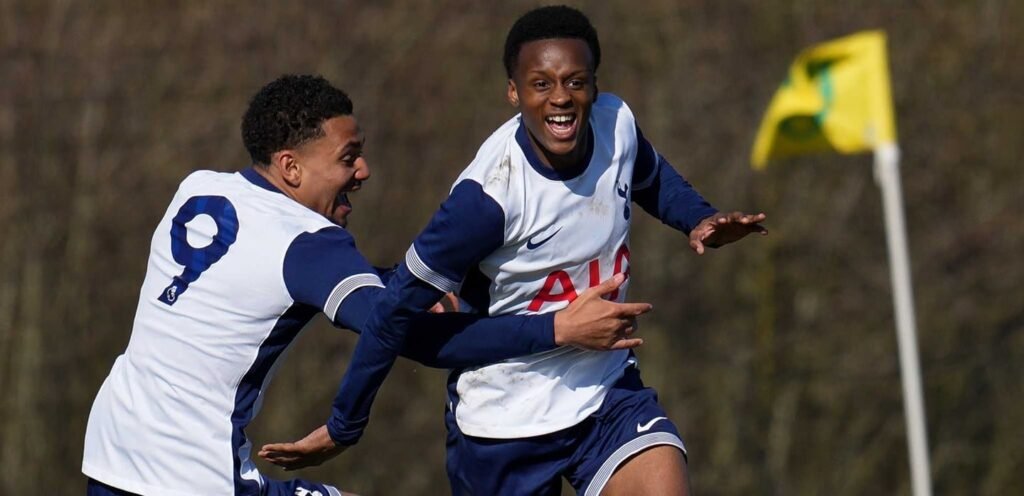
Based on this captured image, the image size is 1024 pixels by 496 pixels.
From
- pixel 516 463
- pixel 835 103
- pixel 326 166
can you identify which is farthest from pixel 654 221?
pixel 326 166

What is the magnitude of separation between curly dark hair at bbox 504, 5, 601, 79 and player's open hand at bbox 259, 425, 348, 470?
1.01 meters

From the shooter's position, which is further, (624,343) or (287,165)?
(287,165)

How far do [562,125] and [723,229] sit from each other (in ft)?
1.58

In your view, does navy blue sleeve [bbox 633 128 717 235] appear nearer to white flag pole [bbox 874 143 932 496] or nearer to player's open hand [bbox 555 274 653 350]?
player's open hand [bbox 555 274 653 350]

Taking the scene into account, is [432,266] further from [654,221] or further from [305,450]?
[654,221]

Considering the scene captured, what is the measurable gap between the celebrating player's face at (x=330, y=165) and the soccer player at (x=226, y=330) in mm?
148

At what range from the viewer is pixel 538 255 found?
418cm

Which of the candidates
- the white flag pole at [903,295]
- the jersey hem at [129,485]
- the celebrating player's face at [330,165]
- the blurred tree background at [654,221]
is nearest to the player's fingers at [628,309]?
the celebrating player's face at [330,165]

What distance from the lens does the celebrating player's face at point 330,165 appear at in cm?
437

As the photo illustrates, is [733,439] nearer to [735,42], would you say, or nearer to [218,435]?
[735,42]

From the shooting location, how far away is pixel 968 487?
10.5 metres

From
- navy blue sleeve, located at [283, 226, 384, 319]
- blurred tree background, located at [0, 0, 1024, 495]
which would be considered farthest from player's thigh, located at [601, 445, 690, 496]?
blurred tree background, located at [0, 0, 1024, 495]

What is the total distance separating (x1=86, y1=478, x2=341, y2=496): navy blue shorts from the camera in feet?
13.6

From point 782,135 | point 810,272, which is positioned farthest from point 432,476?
point 782,135
